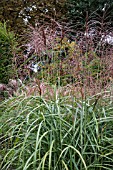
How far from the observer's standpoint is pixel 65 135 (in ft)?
8.21

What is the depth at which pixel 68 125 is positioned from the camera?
105 inches

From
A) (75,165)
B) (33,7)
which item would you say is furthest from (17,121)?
Result: (33,7)

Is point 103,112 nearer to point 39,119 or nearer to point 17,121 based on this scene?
point 39,119

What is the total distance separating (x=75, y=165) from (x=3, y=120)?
949mm

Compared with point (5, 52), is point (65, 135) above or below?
below

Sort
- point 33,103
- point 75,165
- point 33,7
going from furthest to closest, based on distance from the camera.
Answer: point 33,7 → point 33,103 → point 75,165

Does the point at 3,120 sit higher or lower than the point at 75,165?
higher

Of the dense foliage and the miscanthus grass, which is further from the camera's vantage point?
the dense foliage

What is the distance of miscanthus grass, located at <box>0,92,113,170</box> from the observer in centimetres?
253

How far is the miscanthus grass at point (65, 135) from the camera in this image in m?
2.53

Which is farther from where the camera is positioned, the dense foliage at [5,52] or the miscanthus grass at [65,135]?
the dense foliage at [5,52]

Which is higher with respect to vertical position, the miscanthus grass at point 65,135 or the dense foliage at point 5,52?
the dense foliage at point 5,52

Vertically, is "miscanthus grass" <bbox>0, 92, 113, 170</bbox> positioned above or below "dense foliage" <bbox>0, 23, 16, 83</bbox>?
below

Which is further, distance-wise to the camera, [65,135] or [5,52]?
[5,52]
